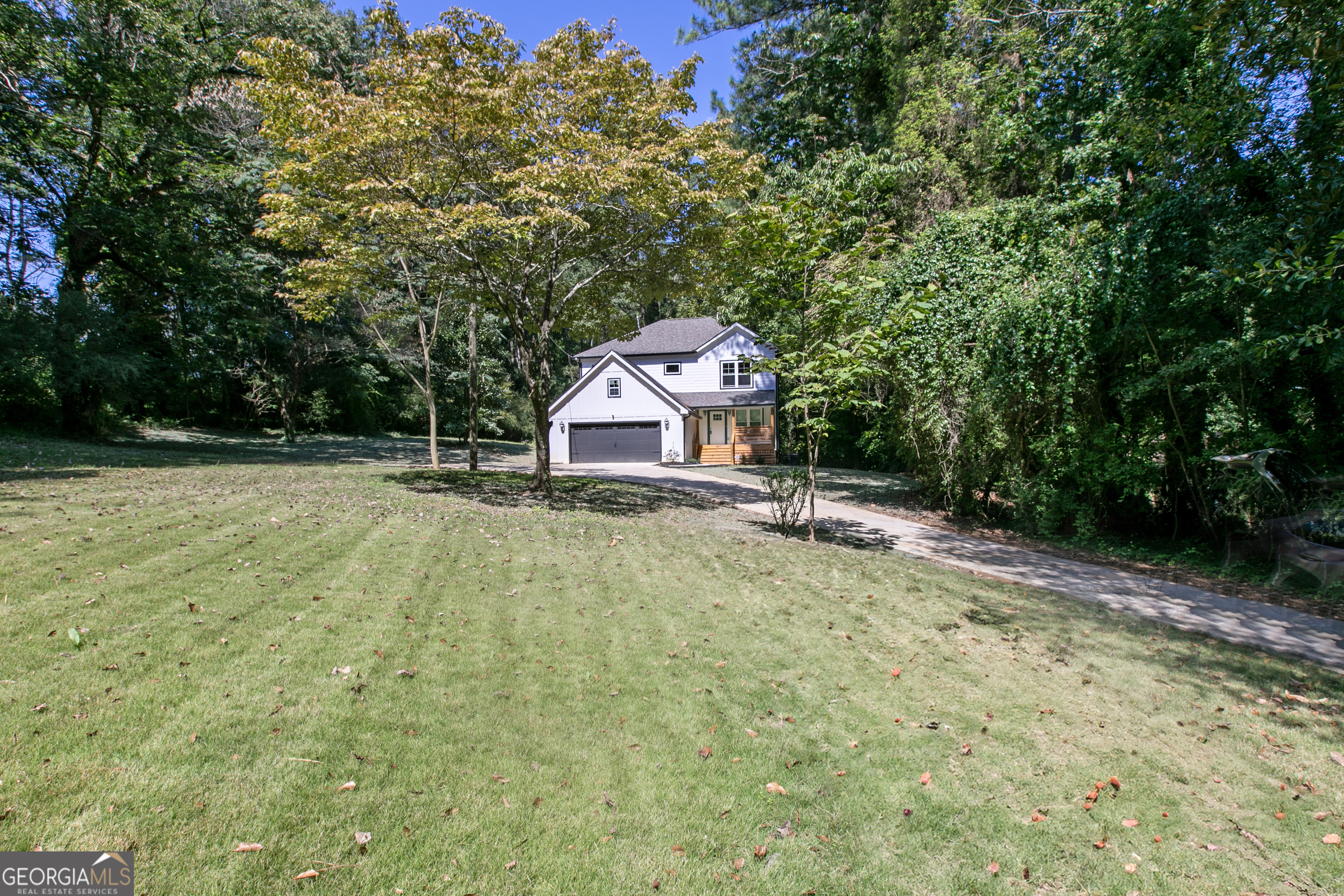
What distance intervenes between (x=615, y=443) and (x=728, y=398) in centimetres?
624

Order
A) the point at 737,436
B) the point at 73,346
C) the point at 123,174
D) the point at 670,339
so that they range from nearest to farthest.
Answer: the point at 73,346, the point at 123,174, the point at 737,436, the point at 670,339

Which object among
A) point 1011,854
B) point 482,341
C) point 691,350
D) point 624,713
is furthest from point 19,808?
point 482,341

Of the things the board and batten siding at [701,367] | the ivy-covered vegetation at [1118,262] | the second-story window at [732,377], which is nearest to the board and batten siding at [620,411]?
the board and batten siding at [701,367]

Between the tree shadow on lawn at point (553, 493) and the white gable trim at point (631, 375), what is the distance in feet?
37.5

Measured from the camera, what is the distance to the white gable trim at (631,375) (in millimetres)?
A: 28484

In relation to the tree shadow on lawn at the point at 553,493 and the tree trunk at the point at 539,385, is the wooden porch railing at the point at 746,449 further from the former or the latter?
the tree trunk at the point at 539,385

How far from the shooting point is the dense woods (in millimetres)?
8695

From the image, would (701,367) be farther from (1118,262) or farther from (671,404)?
(1118,262)

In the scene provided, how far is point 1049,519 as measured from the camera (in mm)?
11375

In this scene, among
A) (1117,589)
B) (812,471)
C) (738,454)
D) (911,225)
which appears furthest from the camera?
(738,454)

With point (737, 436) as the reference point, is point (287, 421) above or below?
above

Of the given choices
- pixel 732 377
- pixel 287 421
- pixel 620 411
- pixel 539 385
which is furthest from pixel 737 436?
pixel 287 421

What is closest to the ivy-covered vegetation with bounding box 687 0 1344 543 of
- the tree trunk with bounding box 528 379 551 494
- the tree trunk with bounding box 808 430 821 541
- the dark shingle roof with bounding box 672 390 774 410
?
the tree trunk with bounding box 808 430 821 541

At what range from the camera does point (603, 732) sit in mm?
3928
